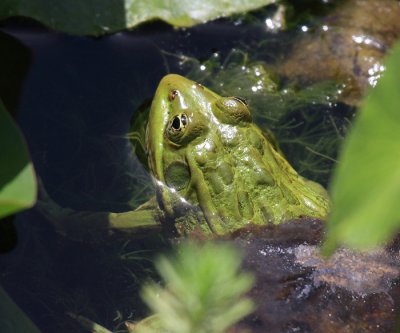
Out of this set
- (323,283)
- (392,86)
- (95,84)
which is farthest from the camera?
(95,84)

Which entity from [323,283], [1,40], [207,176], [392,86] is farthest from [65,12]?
[392,86]

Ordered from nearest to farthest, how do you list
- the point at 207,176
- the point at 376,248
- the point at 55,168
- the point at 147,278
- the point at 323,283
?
the point at 323,283 < the point at 376,248 < the point at 207,176 < the point at 147,278 < the point at 55,168

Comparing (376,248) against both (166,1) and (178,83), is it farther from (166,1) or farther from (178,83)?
(166,1)

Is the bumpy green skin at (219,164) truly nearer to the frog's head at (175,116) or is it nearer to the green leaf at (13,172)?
the frog's head at (175,116)

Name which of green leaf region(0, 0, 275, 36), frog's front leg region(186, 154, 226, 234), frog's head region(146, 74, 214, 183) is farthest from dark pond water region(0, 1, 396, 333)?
frog's front leg region(186, 154, 226, 234)

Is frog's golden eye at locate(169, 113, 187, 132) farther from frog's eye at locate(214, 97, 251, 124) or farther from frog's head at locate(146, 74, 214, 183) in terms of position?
frog's eye at locate(214, 97, 251, 124)

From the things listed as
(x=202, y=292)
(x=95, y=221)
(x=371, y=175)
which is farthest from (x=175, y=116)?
(x=202, y=292)

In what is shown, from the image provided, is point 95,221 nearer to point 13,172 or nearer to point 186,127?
point 186,127
